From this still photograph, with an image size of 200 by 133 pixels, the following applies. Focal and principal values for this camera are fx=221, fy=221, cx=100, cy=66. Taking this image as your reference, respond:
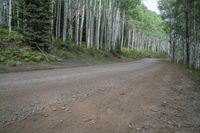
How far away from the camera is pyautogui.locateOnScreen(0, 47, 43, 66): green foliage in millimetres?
13309

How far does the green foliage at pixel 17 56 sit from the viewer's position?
13309 mm

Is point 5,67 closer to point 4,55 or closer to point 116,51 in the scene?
point 4,55

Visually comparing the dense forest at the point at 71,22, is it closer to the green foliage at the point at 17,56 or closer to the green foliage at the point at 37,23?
the green foliage at the point at 37,23

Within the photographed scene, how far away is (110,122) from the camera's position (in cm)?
487

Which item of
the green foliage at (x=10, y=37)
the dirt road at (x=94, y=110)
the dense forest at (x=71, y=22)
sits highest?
the dense forest at (x=71, y=22)

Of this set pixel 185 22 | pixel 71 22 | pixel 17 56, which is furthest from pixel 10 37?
pixel 185 22

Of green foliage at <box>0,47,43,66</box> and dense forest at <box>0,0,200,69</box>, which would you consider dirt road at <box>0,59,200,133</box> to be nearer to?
green foliage at <box>0,47,43,66</box>

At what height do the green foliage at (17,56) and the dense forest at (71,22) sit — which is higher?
the dense forest at (71,22)

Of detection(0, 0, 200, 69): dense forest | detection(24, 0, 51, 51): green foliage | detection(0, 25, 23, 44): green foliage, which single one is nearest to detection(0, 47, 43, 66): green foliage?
detection(0, 0, 200, 69): dense forest

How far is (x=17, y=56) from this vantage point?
14.8m

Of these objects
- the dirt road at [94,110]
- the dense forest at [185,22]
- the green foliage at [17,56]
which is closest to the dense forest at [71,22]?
the dense forest at [185,22]

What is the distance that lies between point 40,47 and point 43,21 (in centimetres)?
210

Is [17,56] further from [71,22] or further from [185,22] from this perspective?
[185,22]

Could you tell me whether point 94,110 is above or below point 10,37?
below
